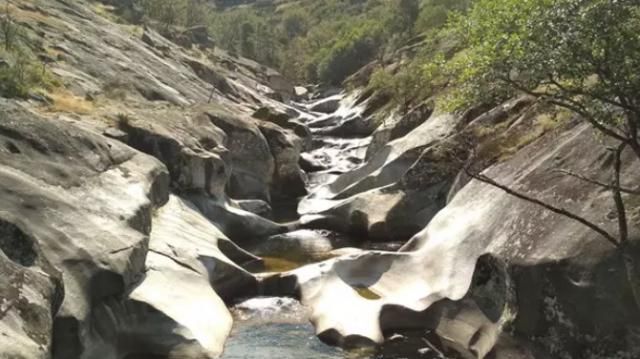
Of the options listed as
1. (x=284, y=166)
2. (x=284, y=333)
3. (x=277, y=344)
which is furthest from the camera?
(x=284, y=166)

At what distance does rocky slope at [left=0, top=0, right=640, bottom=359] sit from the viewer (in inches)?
693

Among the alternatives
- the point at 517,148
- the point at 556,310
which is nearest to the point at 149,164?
the point at 517,148

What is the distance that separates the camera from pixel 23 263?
1634 centimetres

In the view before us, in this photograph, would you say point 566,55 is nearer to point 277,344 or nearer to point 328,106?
point 277,344

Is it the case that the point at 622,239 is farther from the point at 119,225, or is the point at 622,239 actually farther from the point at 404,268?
the point at 119,225

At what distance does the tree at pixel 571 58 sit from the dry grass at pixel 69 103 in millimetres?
29343

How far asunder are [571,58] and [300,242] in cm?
2677

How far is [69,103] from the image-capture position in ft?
136

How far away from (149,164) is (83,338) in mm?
15258

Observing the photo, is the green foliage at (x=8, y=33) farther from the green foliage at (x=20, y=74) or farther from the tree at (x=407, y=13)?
the tree at (x=407, y=13)

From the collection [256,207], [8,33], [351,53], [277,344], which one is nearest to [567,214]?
[277,344]

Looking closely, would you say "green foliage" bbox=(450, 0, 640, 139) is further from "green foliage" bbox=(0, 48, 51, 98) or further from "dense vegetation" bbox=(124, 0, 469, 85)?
"dense vegetation" bbox=(124, 0, 469, 85)

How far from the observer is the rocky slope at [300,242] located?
17609 millimetres

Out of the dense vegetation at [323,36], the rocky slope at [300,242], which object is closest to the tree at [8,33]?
the rocky slope at [300,242]
